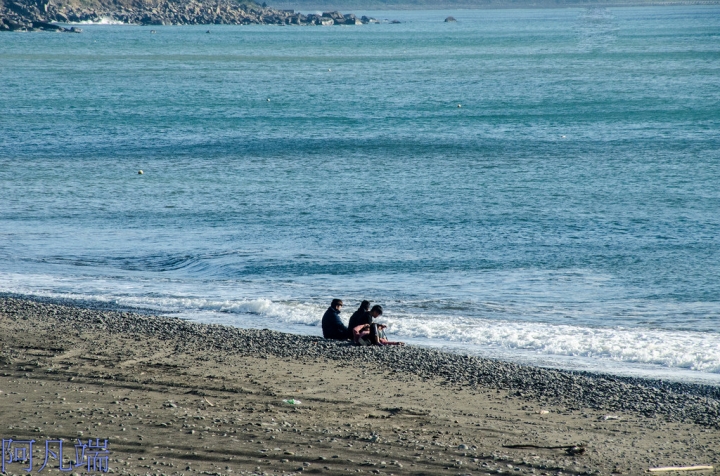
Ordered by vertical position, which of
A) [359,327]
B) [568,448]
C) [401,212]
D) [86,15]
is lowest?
[86,15]

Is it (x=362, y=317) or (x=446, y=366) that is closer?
(x=446, y=366)

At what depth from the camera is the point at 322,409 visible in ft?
29.5

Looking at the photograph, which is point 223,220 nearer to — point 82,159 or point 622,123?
point 82,159

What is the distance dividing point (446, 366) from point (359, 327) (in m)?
1.82

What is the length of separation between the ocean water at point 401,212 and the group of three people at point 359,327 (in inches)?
46.3

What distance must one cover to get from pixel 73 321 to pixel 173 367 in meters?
3.43

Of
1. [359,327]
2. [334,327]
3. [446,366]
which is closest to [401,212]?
[334,327]

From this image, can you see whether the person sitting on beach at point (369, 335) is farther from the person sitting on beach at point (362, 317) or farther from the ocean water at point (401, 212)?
the ocean water at point (401, 212)

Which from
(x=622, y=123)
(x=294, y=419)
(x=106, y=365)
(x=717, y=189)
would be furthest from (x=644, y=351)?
(x=622, y=123)

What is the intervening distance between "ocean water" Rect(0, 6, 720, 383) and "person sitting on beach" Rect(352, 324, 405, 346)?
1085 mm

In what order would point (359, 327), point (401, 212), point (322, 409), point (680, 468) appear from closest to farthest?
point (680, 468), point (322, 409), point (359, 327), point (401, 212)

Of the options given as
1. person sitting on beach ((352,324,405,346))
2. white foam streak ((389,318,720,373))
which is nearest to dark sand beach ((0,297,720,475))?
person sitting on beach ((352,324,405,346))

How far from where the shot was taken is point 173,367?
34.3 ft

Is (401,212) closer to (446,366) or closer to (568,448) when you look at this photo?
(446,366)
